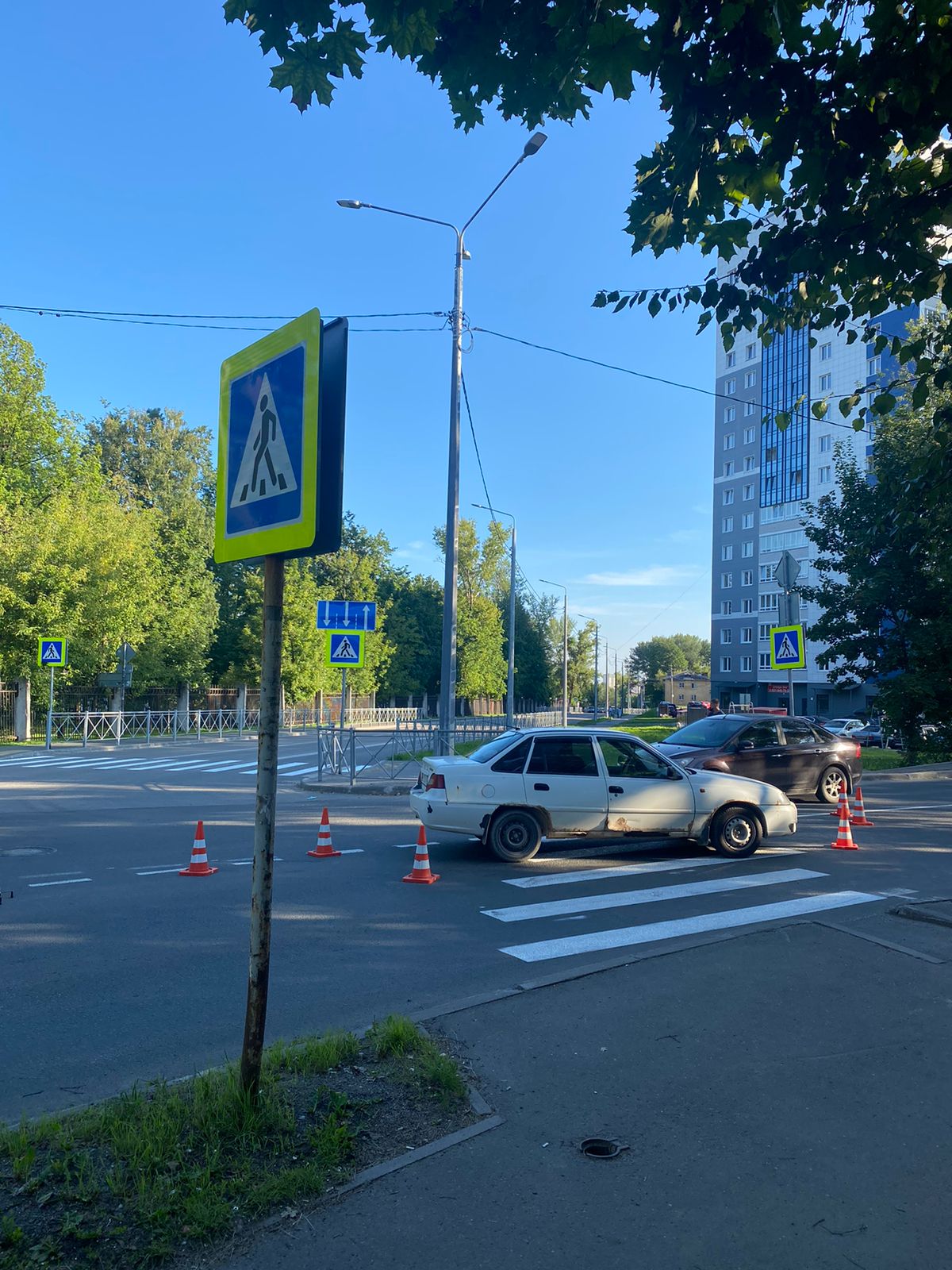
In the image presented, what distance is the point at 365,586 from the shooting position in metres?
65.2

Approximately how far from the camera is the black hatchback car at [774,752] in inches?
607

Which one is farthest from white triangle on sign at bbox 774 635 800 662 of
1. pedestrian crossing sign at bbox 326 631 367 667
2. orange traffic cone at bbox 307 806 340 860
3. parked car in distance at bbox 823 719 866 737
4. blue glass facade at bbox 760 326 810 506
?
blue glass facade at bbox 760 326 810 506

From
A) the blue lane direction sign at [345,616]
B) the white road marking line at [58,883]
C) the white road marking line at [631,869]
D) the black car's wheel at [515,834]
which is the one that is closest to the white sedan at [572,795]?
the black car's wheel at [515,834]

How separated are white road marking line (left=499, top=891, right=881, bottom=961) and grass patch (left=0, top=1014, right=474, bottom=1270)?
2618 millimetres

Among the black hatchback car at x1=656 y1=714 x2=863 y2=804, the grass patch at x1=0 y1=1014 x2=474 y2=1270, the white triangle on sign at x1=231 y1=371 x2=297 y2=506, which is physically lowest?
the grass patch at x1=0 y1=1014 x2=474 y2=1270

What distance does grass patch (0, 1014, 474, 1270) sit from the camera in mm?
3127

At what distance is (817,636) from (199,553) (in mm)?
34961

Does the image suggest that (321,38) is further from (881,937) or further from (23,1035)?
(881,937)

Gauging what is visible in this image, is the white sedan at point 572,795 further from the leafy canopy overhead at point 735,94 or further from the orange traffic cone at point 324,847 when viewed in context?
the leafy canopy overhead at point 735,94

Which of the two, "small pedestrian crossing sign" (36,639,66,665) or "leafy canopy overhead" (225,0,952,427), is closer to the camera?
"leafy canopy overhead" (225,0,952,427)

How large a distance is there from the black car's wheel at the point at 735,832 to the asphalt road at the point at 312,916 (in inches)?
8.5

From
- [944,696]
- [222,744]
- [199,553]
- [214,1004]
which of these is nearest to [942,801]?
[944,696]

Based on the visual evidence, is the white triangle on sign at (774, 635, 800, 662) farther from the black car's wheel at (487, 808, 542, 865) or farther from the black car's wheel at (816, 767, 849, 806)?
the black car's wheel at (487, 808, 542, 865)

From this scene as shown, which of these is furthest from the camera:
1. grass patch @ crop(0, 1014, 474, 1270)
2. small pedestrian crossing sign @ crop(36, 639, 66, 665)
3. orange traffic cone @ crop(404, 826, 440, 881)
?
small pedestrian crossing sign @ crop(36, 639, 66, 665)
